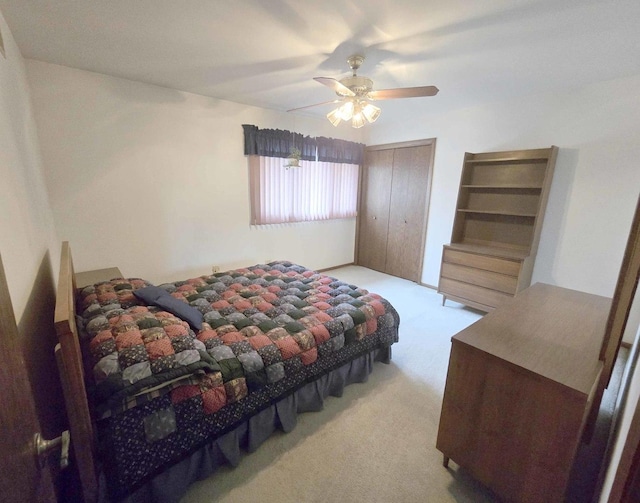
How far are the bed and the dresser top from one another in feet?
2.90

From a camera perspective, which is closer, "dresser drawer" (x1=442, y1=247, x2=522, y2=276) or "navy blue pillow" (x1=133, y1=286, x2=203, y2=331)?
"navy blue pillow" (x1=133, y1=286, x2=203, y2=331)

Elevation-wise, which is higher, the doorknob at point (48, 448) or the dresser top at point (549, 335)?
the doorknob at point (48, 448)

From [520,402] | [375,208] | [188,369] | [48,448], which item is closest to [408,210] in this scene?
[375,208]

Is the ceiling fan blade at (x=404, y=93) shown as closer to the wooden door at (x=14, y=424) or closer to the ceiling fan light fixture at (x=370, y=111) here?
the ceiling fan light fixture at (x=370, y=111)

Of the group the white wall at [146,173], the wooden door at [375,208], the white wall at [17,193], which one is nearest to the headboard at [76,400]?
the white wall at [17,193]

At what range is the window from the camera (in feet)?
12.3

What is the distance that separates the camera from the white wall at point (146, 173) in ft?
8.32

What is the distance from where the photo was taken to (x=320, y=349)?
187cm

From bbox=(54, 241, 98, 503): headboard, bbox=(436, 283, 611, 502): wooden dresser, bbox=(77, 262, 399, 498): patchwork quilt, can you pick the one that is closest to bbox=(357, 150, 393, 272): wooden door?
bbox=(77, 262, 399, 498): patchwork quilt

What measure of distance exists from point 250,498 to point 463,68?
331 centimetres

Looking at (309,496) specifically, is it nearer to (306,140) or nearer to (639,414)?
A: (639,414)

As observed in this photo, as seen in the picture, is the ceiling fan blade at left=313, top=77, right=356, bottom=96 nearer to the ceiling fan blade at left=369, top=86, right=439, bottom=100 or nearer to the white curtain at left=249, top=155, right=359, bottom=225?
the ceiling fan blade at left=369, top=86, right=439, bottom=100

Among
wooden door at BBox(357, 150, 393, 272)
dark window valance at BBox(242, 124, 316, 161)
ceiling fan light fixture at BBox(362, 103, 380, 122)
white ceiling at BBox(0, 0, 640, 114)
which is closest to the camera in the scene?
→ white ceiling at BBox(0, 0, 640, 114)

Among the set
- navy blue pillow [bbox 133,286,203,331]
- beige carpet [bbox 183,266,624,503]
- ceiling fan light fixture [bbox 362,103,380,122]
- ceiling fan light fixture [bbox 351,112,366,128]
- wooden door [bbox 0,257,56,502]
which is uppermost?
ceiling fan light fixture [bbox 362,103,380,122]
